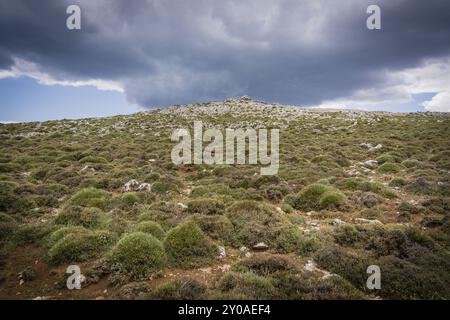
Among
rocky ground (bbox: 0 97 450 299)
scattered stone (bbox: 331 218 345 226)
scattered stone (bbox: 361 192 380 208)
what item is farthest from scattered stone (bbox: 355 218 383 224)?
scattered stone (bbox: 361 192 380 208)

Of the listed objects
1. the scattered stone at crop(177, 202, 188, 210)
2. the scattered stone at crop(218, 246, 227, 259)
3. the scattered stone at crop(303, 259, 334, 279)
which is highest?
the scattered stone at crop(177, 202, 188, 210)

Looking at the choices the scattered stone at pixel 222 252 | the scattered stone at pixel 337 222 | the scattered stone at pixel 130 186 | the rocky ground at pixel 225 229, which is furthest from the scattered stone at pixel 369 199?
the scattered stone at pixel 130 186

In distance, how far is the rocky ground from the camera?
26.6 ft

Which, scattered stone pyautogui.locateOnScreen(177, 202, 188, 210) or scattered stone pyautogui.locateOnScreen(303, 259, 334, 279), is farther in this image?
scattered stone pyautogui.locateOnScreen(177, 202, 188, 210)

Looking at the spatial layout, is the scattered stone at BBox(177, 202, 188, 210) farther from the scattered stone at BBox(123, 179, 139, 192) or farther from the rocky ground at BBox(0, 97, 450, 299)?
the scattered stone at BBox(123, 179, 139, 192)

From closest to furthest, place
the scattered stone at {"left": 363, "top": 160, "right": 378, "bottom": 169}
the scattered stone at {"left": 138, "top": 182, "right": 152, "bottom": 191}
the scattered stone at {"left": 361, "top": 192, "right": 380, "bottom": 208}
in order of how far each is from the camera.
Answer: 1. the scattered stone at {"left": 361, "top": 192, "right": 380, "bottom": 208}
2. the scattered stone at {"left": 138, "top": 182, "right": 152, "bottom": 191}
3. the scattered stone at {"left": 363, "top": 160, "right": 378, "bottom": 169}

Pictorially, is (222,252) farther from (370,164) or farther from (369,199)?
(370,164)

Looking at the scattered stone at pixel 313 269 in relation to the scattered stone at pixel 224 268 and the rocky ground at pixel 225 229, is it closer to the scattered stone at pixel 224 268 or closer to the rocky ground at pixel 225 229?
the rocky ground at pixel 225 229

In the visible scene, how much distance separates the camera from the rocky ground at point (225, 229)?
26.6 feet

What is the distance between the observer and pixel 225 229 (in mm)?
11438

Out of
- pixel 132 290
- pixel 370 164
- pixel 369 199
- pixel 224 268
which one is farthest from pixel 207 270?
pixel 370 164

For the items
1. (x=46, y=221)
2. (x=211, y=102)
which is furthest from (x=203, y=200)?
(x=211, y=102)
